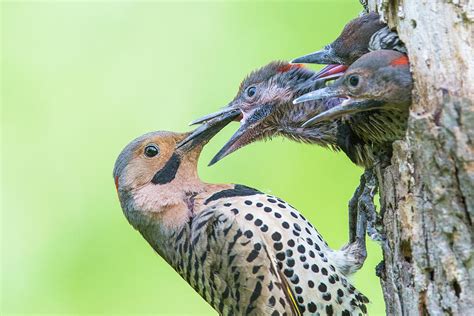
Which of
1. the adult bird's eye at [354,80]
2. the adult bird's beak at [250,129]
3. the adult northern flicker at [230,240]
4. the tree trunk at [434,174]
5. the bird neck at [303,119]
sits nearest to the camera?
the tree trunk at [434,174]

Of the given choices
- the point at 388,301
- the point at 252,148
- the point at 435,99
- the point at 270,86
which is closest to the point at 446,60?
the point at 435,99

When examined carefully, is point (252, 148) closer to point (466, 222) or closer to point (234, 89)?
point (234, 89)

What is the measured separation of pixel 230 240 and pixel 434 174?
1.30 m

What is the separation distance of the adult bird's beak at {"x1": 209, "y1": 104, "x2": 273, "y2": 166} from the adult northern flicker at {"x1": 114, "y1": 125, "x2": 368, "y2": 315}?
0.48 ft

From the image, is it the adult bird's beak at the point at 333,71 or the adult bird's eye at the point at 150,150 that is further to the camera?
the adult bird's eye at the point at 150,150

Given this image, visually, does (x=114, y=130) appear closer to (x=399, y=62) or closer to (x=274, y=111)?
(x=274, y=111)

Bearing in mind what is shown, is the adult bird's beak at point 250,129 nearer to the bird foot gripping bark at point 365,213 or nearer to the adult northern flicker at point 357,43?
the adult northern flicker at point 357,43

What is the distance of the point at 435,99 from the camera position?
3.51 metres

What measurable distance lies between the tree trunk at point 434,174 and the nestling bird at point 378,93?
0.06 metres

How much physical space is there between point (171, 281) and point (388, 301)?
8.40ft

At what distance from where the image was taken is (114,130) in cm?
612

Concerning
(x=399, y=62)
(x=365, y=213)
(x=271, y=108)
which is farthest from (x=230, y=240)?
(x=399, y=62)

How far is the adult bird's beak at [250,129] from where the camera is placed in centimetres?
500

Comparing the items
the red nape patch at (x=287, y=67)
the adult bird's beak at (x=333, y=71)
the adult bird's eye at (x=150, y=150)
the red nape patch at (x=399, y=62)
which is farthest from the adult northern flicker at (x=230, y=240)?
the red nape patch at (x=399, y=62)
